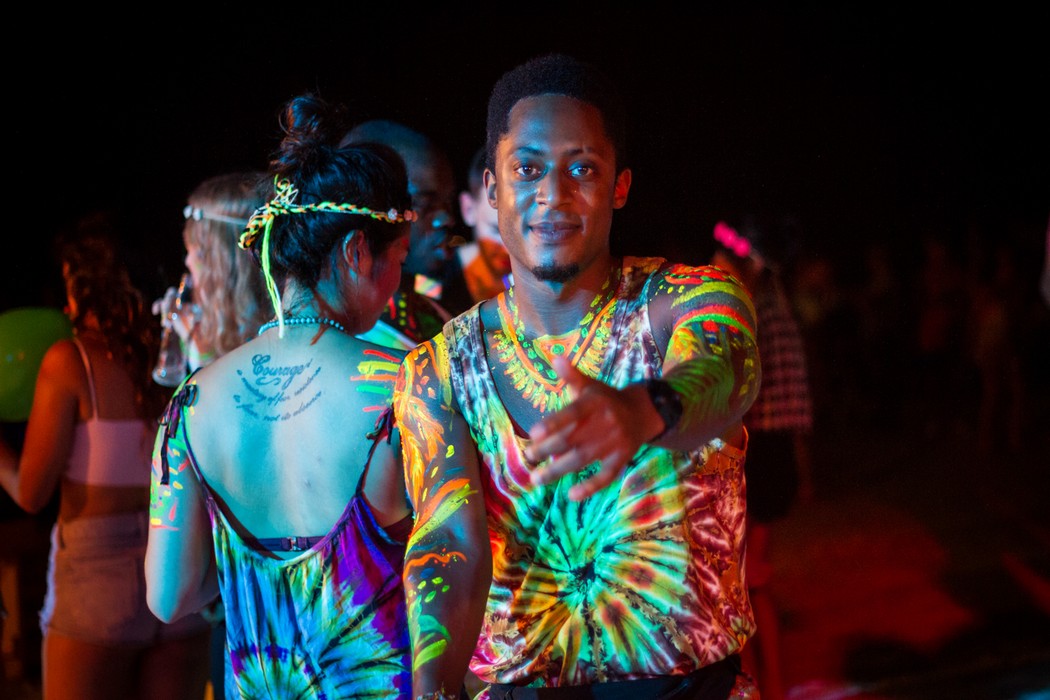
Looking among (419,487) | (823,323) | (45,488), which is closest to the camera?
(419,487)

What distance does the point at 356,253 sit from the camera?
96.1 inches

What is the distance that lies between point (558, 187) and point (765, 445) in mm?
2709

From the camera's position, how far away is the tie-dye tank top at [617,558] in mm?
1809

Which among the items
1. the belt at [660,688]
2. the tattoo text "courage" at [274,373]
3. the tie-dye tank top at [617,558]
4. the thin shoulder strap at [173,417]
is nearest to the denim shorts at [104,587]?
the thin shoulder strap at [173,417]

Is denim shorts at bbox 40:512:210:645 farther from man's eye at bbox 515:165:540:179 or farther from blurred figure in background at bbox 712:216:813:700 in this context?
blurred figure in background at bbox 712:216:813:700

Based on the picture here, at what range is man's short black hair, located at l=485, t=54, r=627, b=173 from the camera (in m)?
1.99

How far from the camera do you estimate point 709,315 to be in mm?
1812

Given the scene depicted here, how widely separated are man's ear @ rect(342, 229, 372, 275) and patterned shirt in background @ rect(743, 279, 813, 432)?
229cm

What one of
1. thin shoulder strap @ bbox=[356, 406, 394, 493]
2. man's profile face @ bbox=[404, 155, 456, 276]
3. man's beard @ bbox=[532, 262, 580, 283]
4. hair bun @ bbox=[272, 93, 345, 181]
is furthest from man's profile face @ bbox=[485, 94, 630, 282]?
man's profile face @ bbox=[404, 155, 456, 276]

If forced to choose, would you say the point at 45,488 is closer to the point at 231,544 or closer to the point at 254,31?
the point at 231,544

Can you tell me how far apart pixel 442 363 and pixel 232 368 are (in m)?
0.58

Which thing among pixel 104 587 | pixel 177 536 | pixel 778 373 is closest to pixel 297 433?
pixel 177 536

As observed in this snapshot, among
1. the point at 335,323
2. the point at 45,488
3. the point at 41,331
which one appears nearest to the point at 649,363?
the point at 335,323

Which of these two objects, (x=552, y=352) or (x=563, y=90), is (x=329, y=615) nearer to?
(x=552, y=352)
